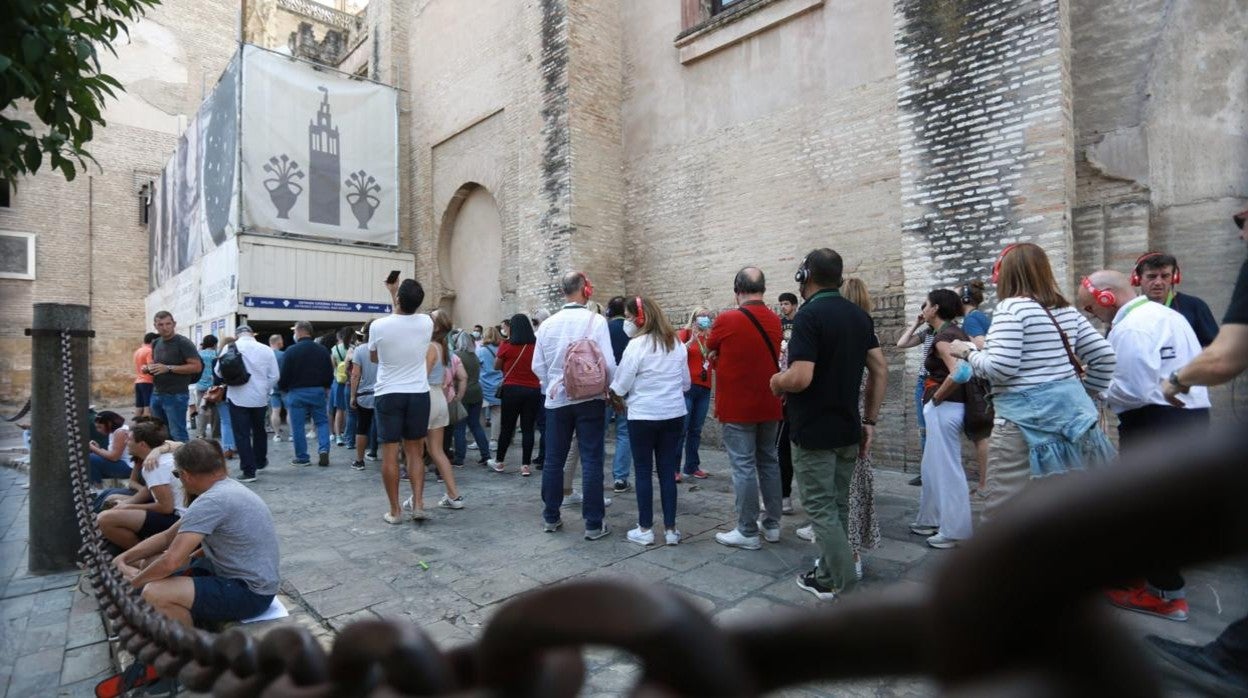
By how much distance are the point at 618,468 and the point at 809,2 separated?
6.49 meters

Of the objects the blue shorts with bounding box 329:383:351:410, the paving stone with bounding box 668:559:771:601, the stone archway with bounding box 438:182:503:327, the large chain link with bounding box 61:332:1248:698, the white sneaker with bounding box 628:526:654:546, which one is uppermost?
the stone archway with bounding box 438:182:503:327

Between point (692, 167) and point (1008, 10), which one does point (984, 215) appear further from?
point (692, 167)

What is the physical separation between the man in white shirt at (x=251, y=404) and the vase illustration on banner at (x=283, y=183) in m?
7.48

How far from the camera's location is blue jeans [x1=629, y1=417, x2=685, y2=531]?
Answer: 4742 millimetres

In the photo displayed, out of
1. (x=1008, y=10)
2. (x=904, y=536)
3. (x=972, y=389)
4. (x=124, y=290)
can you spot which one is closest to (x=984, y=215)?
(x=1008, y=10)

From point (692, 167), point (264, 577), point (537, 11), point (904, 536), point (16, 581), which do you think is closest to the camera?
point (264, 577)

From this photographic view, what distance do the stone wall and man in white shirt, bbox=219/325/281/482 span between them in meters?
16.3

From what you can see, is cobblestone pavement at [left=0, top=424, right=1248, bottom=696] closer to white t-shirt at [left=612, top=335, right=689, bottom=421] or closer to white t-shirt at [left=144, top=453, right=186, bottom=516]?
white t-shirt at [left=144, top=453, right=186, bottom=516]

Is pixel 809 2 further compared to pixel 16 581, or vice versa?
pixel 809 2

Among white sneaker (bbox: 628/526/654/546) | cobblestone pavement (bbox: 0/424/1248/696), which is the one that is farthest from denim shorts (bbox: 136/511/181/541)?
white sneaker (bbox: 628/526/654/546)

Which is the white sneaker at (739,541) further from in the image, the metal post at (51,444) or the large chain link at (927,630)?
the metal post at (51,444)

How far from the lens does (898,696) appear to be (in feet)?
8.55

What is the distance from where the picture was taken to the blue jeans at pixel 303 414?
8180 millimetres

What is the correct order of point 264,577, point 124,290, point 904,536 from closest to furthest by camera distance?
point 264,577 → point 904,536 → point 124,290
